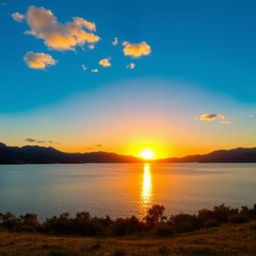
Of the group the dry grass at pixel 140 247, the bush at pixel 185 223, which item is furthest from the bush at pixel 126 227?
the dry grass at pixel 140 247

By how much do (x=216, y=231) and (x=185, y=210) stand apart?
111ft

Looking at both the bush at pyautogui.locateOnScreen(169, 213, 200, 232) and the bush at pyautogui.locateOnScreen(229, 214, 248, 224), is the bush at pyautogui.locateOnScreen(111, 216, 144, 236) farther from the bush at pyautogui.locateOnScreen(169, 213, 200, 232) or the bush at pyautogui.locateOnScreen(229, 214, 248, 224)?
the bush at pyautogui.locateOnScreen(229, 214, 248, 224)

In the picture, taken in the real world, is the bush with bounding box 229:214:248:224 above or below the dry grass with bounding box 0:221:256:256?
below

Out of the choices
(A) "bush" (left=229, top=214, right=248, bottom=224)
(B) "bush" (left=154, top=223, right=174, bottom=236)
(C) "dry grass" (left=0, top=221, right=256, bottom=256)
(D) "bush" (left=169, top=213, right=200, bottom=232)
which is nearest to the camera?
(C) "dry grass" (left=0, top=221, right=256, bottom=256)

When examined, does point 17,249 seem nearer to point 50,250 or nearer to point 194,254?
point 50,250

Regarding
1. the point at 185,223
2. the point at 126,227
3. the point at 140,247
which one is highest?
the point at 140,247

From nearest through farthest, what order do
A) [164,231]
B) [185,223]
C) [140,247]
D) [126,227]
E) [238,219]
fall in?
[140,247] → [164,231] → [185,223] → [126,227] → [238,219]

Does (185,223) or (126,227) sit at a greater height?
(185,223)

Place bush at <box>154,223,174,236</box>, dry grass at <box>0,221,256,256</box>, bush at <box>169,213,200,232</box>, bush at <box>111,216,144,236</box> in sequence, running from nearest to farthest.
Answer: dry grass at <box>0,221,256,256</box>
bush at <box>154,223,174,236</box>
bush at <box>169,213,200,232</box>
bush at <box>111,216,144,236</box>

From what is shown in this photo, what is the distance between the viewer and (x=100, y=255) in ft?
42.4

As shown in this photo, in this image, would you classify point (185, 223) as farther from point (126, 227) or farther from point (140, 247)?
point (140, 247)

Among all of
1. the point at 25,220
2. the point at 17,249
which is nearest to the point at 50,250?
the point at 17,249

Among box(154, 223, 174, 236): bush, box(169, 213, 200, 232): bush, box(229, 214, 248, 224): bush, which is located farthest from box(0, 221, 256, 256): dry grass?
box(229, 214, 248, 224): bush

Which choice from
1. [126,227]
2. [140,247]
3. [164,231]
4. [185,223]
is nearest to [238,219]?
[185,223]
